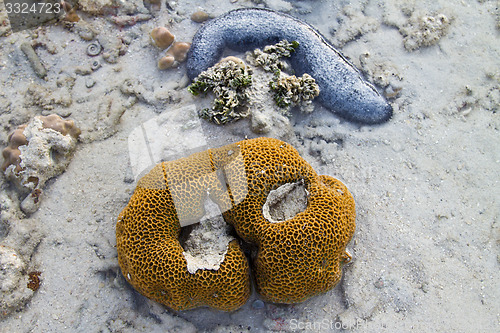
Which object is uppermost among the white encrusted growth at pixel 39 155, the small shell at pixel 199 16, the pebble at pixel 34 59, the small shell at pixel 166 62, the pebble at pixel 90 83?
the small shell at pixel 199 16

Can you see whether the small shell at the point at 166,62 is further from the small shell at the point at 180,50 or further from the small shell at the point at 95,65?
the small shell at the point at 95,65

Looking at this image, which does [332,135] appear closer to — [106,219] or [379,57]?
[379,57]

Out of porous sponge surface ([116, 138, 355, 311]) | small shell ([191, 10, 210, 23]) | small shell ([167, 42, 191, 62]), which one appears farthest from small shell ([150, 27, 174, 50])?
porous sponge surface ([116, 138, 355, 311])

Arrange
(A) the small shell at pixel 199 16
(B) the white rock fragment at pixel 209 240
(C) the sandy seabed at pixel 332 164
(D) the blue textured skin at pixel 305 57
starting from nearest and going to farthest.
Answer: (B) the white rock fragment at pixel 209 240, (C) the sandy seabed at pixel 332 164, (D) the blue textured skin at pixel 305 57, (A) the small shell at pixel 199 16

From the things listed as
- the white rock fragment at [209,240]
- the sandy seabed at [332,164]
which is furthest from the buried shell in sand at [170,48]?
the white rock fragment at [209,240]

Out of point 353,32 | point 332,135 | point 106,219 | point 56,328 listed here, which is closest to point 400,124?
point 332,135
